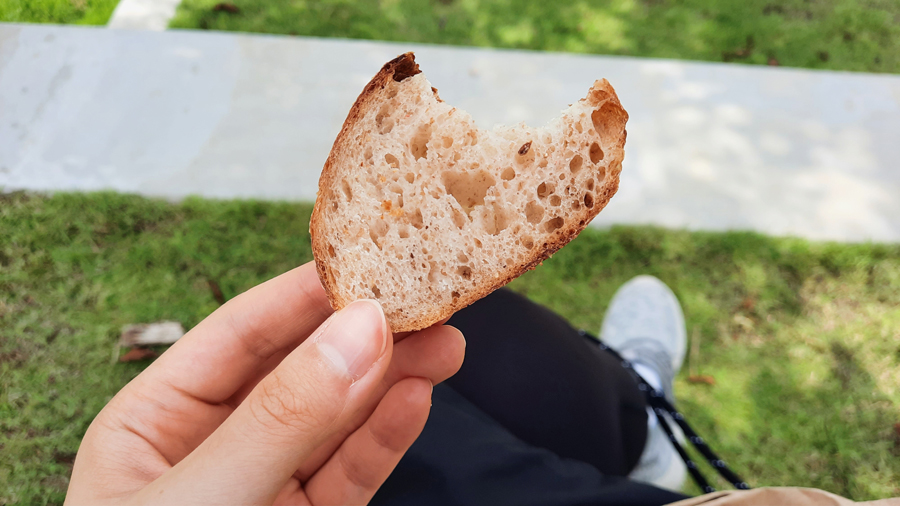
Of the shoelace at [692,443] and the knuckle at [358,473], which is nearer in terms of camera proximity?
the knuckle at [358,473]

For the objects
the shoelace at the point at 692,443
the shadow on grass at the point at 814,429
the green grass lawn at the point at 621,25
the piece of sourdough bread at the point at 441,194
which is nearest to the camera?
the piece of sourdough bread at the point at 441,194

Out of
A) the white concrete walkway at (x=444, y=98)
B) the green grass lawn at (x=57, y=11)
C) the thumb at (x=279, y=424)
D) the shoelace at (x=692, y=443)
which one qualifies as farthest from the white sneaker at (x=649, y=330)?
the green grass lawn at (x=57, y=11)

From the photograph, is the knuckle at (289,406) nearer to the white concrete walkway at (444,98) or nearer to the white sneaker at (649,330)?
the white sneaker at (649,330)

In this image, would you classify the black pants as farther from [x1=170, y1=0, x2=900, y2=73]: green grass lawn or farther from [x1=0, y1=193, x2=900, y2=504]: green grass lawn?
[x1=170, y1=0, x2=900, y2=73]: green grass lawn

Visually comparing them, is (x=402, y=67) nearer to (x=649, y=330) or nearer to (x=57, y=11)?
(x=649, y=330)

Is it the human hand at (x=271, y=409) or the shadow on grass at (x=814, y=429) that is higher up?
the human hand at (x=271, y=409)

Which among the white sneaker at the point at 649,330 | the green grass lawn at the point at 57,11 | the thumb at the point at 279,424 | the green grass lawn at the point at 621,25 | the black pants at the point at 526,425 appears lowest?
the white sneaker at the point at 649,330

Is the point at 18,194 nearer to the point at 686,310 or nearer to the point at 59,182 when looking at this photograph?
the point at 59,182

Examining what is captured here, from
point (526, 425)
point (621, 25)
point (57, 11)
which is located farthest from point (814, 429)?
point (57, 11)
